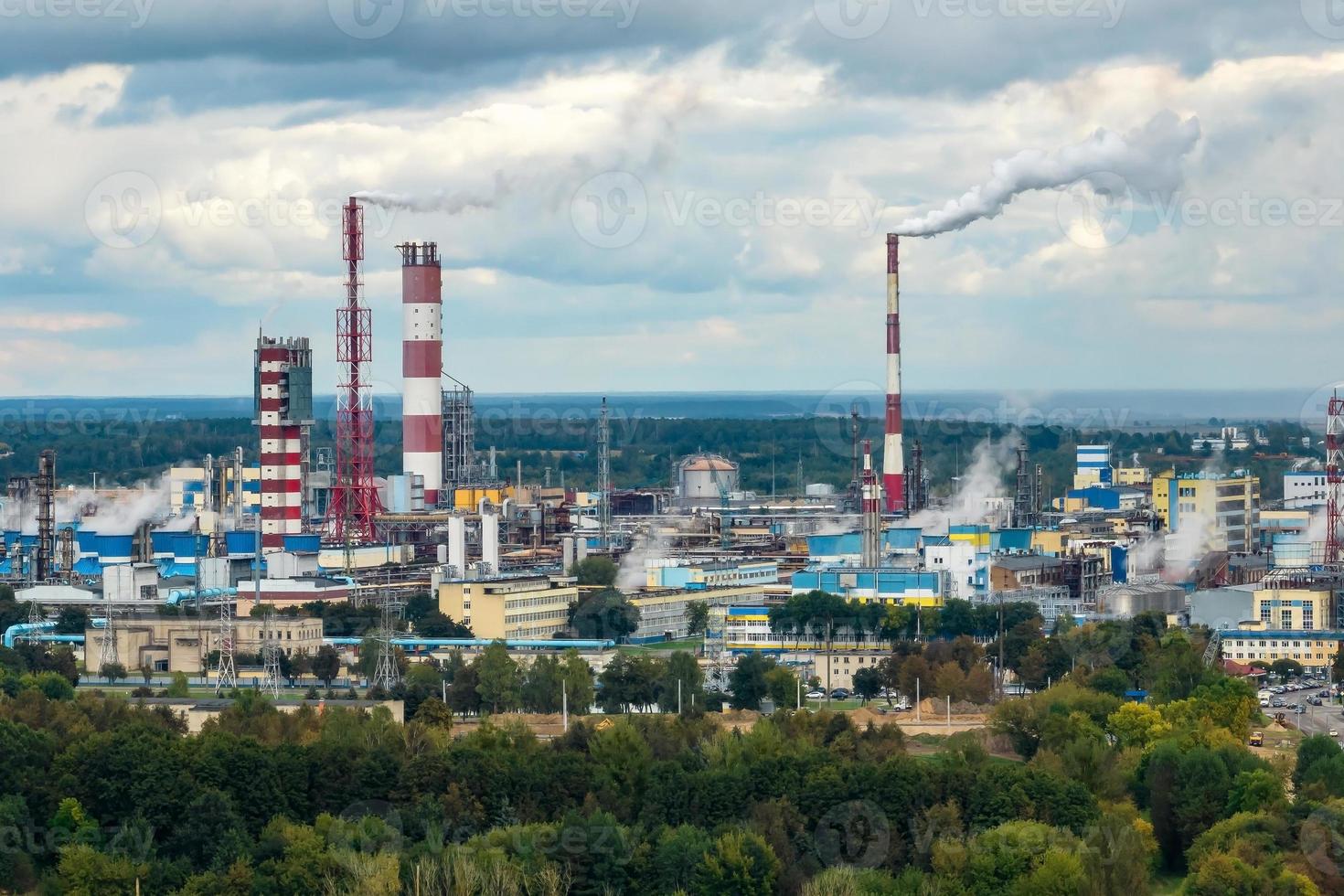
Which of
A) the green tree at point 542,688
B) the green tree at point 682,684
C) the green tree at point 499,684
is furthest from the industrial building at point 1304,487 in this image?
the green tree at point 499,684

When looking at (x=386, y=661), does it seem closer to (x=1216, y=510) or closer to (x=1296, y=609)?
(x=1296, y=609)

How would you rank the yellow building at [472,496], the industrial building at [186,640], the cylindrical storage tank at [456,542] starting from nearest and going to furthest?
1. the industrial building at [186,640]
2. the cylindrical storage tank at [456,542]
3. the yellow building at [472,496]

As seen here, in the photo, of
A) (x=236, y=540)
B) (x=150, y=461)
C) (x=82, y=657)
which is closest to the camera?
(x=82, y=657)

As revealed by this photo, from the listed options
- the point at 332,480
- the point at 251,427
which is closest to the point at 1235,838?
the point at 332,480

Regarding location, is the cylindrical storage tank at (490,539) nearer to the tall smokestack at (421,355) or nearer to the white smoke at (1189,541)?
the tall smokestack at (421,355)

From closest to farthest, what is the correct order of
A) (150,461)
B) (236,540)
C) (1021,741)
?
(1021,741) → (236,540) → (150,461)

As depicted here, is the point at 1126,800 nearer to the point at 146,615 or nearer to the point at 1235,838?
the point at 1235,838
